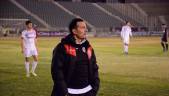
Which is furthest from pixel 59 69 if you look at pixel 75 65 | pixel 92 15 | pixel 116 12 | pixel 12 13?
pixel 116 12

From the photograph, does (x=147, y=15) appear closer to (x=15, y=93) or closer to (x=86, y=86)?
(x=15, y=93)

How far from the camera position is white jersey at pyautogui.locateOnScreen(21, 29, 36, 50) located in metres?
19.9

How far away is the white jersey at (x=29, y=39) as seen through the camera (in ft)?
65.4

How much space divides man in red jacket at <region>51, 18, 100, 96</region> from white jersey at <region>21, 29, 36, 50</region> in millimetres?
12780

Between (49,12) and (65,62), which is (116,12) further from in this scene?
(65,62)

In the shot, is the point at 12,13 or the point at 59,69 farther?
the point at 12,13

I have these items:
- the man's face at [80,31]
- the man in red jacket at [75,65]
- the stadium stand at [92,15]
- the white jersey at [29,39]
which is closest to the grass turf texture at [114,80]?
the white jersey at [29,39]

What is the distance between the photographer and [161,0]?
86.0m

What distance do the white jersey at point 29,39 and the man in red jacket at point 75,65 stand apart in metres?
12.8

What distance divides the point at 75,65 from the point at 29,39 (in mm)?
13091

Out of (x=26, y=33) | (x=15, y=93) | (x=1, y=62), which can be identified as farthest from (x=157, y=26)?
(x=15, y=93)

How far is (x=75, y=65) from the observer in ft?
23.1

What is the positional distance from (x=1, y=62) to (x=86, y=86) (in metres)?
19.9

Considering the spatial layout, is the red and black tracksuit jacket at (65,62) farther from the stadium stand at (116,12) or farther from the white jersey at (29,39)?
the stadium stand at (116,12)
